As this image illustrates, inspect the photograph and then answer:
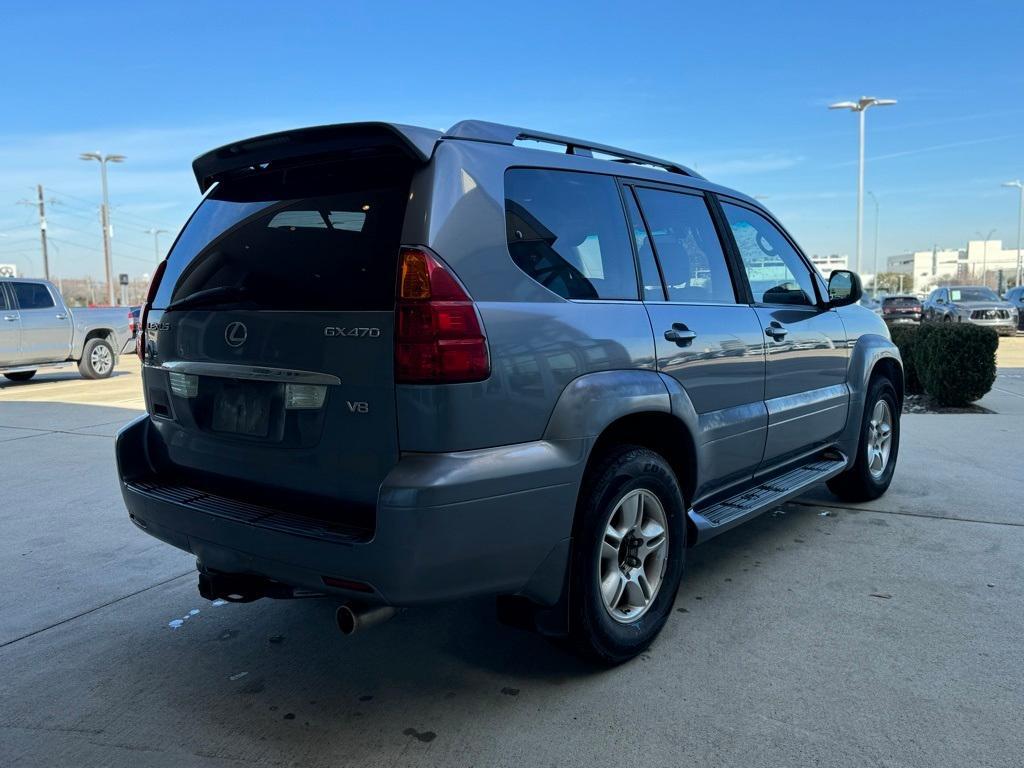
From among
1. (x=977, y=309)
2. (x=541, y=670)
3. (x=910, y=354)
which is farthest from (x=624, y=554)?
(x=977, y=309)

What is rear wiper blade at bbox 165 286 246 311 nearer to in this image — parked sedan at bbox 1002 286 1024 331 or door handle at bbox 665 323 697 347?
door handle at bbox 665 323 697 347

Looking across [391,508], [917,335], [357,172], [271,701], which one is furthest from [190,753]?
[917,335]

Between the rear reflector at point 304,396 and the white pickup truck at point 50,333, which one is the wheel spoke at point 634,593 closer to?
the rear reflector at point 304,396

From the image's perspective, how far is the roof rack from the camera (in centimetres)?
272

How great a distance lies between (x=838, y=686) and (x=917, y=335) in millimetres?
8464

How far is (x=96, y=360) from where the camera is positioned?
A: 1514 centimetres

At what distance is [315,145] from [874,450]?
4.23m

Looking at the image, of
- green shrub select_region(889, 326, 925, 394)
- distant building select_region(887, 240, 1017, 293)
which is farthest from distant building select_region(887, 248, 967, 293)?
green shrub select_region(889, 326, 925, 394)

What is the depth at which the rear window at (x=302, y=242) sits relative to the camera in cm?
256

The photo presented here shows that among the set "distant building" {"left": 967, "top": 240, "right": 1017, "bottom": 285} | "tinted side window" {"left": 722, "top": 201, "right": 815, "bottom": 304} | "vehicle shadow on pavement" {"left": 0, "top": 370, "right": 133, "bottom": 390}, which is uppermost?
"distant building" {"left": 967, "top": 240, "right": 1017, "bottom": 285}

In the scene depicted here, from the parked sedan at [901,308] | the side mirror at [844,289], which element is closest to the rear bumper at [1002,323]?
the parked sedan at [901,308]

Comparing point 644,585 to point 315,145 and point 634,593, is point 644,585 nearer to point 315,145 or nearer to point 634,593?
point 634,593

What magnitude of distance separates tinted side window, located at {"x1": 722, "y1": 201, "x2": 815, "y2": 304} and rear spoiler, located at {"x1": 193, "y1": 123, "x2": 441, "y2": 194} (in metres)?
2.09

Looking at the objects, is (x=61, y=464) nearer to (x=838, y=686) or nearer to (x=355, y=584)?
(x=355, y=584)
